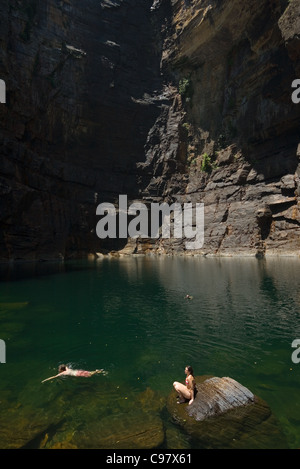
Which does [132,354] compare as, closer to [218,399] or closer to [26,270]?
[218,399]

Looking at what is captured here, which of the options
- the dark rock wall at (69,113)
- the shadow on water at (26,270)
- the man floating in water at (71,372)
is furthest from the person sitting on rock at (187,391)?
the dark rock wall at (69,113)

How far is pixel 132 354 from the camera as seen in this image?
1252 cm

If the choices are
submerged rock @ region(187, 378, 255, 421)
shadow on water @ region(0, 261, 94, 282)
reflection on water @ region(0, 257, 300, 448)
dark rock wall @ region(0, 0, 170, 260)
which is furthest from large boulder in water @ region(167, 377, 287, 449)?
dark rock wall @ region(0, 0, 170, 260)

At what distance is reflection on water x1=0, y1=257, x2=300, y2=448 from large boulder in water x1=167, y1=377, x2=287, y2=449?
310mm

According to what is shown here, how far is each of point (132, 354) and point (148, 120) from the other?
81442 millimetres

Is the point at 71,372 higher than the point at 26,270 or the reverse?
the reverse

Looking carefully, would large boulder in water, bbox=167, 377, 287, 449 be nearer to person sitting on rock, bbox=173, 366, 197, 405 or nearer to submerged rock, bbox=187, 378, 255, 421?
submerged rock, bbox=187, 378, 255, 421

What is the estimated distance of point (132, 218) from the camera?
80938 mm

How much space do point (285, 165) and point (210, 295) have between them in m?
44.4

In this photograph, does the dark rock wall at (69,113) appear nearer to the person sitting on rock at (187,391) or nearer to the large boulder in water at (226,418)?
the person sitting on rock at (187,391)

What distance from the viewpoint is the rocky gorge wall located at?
Answer: 56.3m

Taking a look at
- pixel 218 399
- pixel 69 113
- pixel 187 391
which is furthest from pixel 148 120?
pixel 218 399
